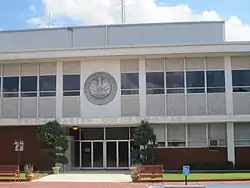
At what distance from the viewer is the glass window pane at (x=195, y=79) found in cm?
3128

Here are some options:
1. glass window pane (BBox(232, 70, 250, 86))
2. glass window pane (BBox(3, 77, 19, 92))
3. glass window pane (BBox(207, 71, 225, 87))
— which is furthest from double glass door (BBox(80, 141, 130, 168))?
glass window pane (BBox(232, 70, 250, 86))

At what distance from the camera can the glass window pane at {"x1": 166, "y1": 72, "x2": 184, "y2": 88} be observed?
3141 cm

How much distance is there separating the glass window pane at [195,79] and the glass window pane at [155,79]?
183 cm

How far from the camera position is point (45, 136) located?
30.3m

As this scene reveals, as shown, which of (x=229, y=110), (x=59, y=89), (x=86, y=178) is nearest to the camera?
(x=86, y=178)

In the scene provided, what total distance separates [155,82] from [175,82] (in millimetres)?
1363

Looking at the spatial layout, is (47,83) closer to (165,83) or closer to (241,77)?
(165,83)

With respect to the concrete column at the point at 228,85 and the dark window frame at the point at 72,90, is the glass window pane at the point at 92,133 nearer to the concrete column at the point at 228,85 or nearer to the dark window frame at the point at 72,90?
the dark window frame at the point at 72,90

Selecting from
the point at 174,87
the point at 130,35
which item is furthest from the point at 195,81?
the point at 130,35

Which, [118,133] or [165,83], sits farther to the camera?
[118,133]

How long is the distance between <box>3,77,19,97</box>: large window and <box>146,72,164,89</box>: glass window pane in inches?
367

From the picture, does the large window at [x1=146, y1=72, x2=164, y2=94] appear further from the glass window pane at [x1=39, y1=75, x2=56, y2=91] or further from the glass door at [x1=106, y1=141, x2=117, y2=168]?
the glass window pane at [x1=39, y1=75, x2=56, y2=91]

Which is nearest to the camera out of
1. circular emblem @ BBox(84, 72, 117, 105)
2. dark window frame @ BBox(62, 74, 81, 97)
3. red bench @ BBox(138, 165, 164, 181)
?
red bench @ BBox(138, 165, 164, 181)

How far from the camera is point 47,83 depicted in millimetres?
32531
